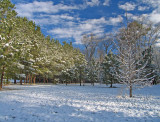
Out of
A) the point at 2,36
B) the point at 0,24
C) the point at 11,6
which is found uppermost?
the point at 11,6

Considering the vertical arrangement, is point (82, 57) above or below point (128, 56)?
above

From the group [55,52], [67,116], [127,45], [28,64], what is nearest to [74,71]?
[55,52]

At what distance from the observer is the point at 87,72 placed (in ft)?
120

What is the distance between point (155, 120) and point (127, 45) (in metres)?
7.66

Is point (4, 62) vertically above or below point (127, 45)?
below

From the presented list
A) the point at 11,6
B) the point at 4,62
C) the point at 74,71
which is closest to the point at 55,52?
the point at 74,71

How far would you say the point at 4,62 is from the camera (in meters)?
15.4

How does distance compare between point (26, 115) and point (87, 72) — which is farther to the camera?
point (87, 72)

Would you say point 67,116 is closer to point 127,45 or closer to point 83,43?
point 127,45

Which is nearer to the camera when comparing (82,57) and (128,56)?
(128,56)

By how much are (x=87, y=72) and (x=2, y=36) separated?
24.9 metres

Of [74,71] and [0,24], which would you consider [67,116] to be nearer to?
[0,24]

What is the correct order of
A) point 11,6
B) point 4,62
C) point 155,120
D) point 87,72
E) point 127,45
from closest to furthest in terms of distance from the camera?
point 155,120
point 127,45
point 4,62
point 11,6
point 87,72

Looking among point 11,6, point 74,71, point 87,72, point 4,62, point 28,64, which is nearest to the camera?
point 4,62
